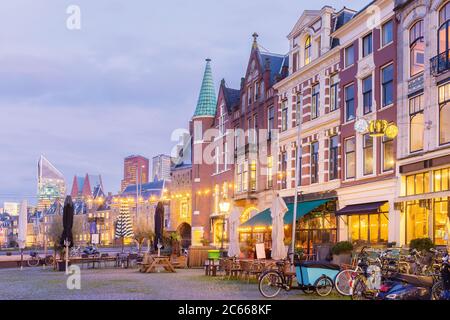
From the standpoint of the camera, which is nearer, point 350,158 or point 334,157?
point 350,158

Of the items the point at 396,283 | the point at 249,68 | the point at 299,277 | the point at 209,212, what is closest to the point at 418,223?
the point at 299,277

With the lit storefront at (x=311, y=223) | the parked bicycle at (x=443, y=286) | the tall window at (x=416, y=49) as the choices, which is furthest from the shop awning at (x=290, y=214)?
the parked bicycle at (x=443, y=286)

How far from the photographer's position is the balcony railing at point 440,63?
81.2ft

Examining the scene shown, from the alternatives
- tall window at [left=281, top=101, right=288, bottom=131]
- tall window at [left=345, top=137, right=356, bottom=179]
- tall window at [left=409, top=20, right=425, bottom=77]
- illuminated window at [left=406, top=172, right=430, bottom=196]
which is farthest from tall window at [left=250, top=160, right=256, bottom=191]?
tall window at [left=409, top=20, right=425, bottom=77]

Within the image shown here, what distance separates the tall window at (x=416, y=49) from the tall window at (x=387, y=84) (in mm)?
1521

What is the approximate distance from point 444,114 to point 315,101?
499 inches

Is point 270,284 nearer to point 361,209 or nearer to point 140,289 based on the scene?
point 140,289

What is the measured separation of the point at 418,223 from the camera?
86.9 feet

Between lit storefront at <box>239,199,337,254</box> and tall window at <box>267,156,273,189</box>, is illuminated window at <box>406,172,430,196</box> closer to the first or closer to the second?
lit storefront at <box>239,199,337,254</box>

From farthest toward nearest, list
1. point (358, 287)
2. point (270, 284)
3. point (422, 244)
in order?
point (422, 244), point (270, 284), point (358, 287)

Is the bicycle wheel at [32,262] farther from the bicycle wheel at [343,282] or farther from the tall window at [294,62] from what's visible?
the bicycle wheel at [343,282]

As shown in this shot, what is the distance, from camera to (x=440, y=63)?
25094mm

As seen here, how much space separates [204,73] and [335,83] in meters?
26.8

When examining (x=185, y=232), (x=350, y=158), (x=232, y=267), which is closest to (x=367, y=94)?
(x=350, y=158)
